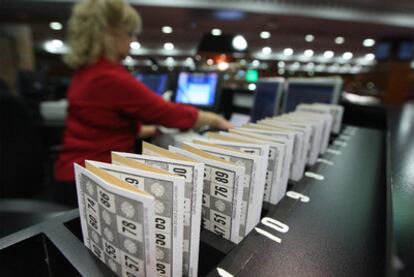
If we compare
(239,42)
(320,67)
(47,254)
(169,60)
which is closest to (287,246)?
(47,254)

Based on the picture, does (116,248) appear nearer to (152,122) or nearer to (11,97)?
(152,122)

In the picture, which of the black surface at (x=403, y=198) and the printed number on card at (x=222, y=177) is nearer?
the black surface at (x=403, y=198)

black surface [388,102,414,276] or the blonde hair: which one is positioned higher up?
the blonde hair

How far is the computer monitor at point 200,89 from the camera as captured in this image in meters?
2.33

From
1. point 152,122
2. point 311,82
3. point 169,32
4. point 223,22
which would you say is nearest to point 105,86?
point 152,122

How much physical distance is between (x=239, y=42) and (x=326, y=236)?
6.31ft

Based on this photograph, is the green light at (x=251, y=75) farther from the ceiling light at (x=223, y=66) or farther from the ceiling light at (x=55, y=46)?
the ceiling light at (x=55, y=46)

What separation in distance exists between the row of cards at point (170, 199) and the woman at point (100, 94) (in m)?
0.79

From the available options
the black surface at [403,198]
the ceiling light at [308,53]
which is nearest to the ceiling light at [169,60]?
the ceiling light at [308,53]

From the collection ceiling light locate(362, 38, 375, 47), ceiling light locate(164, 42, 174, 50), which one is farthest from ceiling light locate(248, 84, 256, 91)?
ceiling light locate(164, 42, 174, 50)

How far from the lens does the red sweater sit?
120 cm

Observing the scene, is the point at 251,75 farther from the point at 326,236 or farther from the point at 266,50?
the point at 266,50

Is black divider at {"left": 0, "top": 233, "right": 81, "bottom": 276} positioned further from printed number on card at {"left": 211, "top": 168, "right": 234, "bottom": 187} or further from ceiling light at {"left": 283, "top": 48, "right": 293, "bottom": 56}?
ceiling light at {"left": 283, "top": 48, "right": 293, "bottom": 56}

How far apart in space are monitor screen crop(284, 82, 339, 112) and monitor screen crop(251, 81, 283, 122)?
73mm
